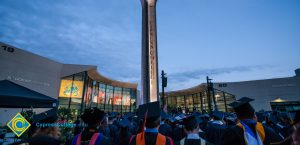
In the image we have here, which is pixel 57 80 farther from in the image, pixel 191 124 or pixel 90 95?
pixel 191 124

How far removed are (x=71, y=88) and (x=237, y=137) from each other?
3000 centimetres

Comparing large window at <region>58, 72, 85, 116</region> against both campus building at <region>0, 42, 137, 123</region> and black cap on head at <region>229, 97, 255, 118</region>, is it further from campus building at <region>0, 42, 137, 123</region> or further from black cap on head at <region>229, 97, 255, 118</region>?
black cap on head at <region>229, 97, 255, 118</region>

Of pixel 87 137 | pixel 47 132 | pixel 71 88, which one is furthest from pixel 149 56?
pixel 87 137

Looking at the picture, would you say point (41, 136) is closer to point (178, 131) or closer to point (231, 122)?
point (178, 131)

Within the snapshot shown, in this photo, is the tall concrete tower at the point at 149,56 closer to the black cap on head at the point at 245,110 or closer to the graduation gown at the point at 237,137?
the black cap on head at the point at 245,110

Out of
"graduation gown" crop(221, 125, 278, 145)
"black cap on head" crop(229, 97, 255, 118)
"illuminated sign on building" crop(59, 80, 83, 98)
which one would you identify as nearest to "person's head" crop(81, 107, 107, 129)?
"graduation gown" crop(221, 125, 278, 145)

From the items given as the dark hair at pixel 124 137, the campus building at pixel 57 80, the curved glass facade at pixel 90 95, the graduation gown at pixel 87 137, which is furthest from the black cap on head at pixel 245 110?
the curved glass facade at pixel 90 95

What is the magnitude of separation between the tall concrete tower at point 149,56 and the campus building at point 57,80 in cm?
1077

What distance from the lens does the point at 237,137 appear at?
240 cm

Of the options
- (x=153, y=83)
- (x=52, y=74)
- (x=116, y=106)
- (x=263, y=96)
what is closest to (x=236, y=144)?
(x=153, y=83)

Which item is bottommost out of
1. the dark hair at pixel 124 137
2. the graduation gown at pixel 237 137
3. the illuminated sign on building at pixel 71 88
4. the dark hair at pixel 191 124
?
the dark hair at pixel 124 137

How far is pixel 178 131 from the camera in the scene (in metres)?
5.40

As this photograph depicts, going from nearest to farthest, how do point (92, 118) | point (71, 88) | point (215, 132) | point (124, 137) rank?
point (92, 118) < point (124, 137) < point (215, 132) < point (71, 88)

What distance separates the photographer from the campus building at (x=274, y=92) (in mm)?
34344
